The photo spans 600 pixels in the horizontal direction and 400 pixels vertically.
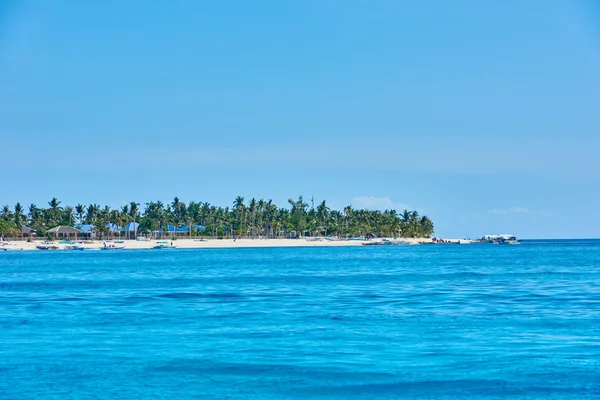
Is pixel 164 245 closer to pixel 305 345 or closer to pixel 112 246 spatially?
pixel 112 246

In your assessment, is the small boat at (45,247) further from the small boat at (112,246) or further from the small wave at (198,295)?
the small wave at (198,295)

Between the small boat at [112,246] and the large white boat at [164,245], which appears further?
the large white boat at [164,245]

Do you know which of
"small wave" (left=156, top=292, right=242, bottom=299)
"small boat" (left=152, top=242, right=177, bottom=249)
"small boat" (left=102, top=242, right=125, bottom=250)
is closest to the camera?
"small wave" (left=156, top=292, right=242, bottom=299)

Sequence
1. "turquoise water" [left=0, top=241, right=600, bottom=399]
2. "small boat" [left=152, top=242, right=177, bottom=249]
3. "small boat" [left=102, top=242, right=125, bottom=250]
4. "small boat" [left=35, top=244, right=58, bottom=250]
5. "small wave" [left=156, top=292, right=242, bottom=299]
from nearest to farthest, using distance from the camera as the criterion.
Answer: "turquoise water" [left=0, top=241, right=600, bottom=399]
"small wave" [left=156, top=292, right=242, bottom=299]
"small boat" [left=35, top=244, right=58, bottom=250]
"small boat" [left=102, top=242, right=125, bottom=250]
"small boat" [left=152, top=242, right=177, bottom=249]

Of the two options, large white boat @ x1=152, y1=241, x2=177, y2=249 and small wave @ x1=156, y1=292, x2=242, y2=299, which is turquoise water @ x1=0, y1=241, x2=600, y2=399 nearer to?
small wave @ x1=156, y1=292, x2=242, y2=299

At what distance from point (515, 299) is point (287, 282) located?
897 inches

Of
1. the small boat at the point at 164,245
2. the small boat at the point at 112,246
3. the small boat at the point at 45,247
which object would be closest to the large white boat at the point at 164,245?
the small boat at the point at 164,245

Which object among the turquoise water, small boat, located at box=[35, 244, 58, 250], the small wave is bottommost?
the turquoise water

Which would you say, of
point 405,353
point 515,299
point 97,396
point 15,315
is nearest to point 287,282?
point 515,299

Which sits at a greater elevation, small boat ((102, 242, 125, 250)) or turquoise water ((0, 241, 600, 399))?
small boat ((102, 242, 125, 250))

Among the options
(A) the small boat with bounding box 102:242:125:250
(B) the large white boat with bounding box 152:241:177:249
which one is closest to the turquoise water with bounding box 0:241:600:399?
(A) the small boat with bounding box 102:242:125:250

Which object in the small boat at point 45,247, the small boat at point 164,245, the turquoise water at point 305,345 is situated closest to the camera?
the turquoise water at point 305,345

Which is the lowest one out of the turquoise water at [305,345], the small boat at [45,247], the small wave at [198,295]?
the turquoise water at [305,345]

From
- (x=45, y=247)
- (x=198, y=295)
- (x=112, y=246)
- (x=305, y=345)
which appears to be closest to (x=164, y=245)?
(x=112, y=246)
